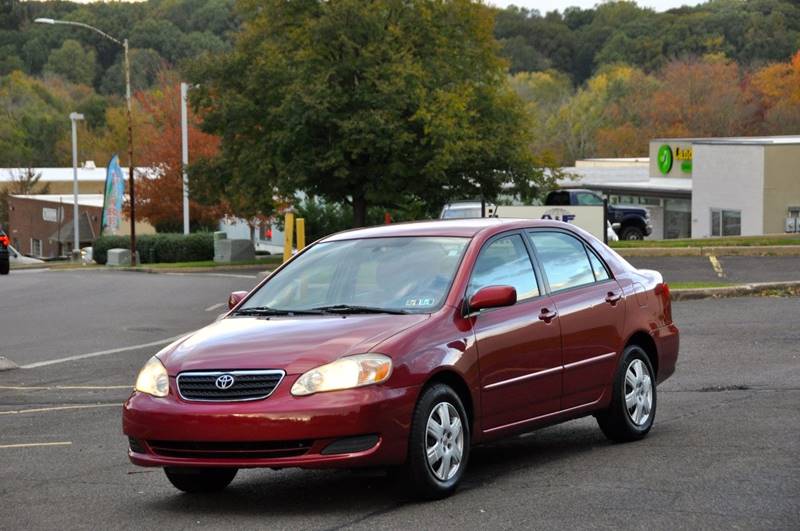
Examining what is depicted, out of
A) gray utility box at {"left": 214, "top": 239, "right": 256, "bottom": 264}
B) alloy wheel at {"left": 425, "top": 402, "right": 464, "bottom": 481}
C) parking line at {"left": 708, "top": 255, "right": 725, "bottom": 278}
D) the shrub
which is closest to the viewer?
alloy wheel at {"left": 425, "top": 402, "right": 464, "bottom": 481}

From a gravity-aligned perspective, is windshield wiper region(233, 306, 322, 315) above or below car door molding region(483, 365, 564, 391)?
above

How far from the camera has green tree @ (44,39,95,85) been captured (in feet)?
569

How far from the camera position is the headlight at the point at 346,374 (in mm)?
7469

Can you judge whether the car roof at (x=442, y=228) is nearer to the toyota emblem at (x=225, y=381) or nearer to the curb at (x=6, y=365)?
the toyota emblem at (x=225, y=381)

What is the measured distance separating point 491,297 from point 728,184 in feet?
162

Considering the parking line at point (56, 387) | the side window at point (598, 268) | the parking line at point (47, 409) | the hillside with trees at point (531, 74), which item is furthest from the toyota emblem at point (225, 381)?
the hillside with trees at point (531, 74)

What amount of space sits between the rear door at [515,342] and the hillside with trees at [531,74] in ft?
110

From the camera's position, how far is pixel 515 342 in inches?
340

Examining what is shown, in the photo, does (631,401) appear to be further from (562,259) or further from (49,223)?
(49,223)

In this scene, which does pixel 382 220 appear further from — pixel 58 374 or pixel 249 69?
pixel 58 374

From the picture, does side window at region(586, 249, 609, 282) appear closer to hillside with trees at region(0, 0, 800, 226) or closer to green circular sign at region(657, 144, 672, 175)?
hillside with trees at region(0, 0, 800, 226)

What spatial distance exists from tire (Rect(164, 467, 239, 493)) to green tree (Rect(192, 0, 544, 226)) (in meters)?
34.7

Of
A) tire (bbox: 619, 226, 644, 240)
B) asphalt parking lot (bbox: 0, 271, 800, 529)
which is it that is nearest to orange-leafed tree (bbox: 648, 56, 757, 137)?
tire (bbox: 619, 226, 644, 240)

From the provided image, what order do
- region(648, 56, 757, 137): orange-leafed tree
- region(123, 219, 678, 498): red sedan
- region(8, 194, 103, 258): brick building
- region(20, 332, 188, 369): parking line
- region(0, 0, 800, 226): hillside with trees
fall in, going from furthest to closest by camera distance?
1. region(648, 56, 757, 137): orange-leafed tree
2. region(8, 194, 103, 258): brick building
3. region(0, 0, 800, 226): hillside with trees
4. region(20, 332, 188, 369): parking line
5. region(123, 219, 678, 498): red sedan
